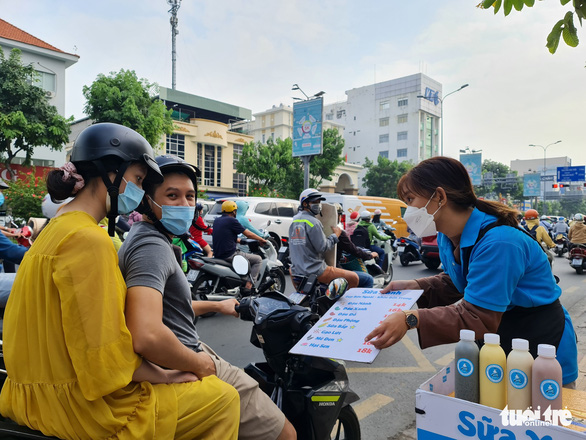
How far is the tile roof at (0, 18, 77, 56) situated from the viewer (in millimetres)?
24161

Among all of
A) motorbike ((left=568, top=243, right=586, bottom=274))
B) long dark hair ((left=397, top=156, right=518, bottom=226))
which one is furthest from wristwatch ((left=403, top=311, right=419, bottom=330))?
motorbike ((left=568, top=243, right=586, bottom=274))

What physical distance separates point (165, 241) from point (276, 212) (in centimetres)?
1158

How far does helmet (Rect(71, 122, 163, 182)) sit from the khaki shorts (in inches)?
33.1

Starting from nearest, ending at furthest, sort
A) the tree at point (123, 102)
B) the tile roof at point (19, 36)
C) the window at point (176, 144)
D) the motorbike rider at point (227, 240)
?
the motorbike rider at point (227, 240) → the tree at point (123, 102) → the tile roof at point (19, 36) → the window at point (176, 144)

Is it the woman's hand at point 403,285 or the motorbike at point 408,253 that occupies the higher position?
the woman's hand at point 403,285

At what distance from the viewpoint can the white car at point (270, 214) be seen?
1235cm

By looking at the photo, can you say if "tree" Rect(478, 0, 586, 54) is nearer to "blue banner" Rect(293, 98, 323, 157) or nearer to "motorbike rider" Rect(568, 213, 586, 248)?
"motorbike rider" Rect(568, 213, 586, 248)

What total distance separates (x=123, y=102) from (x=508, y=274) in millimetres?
21655

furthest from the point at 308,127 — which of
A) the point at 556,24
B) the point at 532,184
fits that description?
the point at 532,184

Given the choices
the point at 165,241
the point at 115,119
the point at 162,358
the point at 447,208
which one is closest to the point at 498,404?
the point at 447,208

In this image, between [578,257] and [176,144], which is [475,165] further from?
[578,257]

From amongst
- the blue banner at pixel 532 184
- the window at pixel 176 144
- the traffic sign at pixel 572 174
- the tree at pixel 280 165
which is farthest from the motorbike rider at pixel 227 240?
the blue banner at pixel 532 184

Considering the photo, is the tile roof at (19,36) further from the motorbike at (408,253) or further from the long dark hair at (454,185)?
the long dark hair at (454,185)

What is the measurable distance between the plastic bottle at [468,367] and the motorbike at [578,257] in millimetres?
11471
